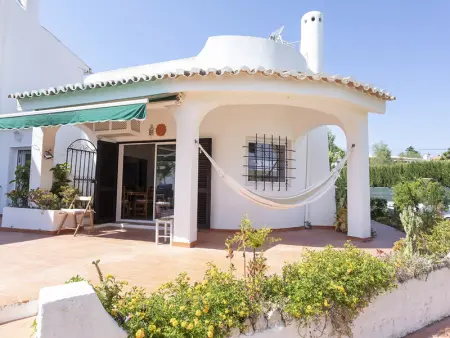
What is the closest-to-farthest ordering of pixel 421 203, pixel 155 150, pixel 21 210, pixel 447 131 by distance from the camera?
pixel 421 203
pixel 21 210
pixel 155 150
pixel 447 131

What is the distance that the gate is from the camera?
11.0 meters

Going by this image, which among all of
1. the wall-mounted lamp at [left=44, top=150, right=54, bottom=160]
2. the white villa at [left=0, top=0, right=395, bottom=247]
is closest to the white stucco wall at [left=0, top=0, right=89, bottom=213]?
the white villa at [left=0, top=0, right=395, bottom=247]

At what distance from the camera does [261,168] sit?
33.4ft

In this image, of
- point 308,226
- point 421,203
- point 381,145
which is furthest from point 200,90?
point 381,145

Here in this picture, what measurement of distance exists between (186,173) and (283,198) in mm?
2466

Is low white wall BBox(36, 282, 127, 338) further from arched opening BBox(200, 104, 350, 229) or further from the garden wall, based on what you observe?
arched opening BBox(200, 104, 350, 229)

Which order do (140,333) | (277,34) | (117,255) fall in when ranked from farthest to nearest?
(277,34)
(117,255)
(140,333)

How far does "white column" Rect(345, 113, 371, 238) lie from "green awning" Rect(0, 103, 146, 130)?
5.98 metres

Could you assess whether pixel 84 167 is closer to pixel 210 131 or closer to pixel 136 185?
pixel 136 185

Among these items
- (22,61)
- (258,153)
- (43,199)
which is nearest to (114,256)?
(43,199)

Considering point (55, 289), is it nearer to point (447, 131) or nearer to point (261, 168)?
point (261, 168)

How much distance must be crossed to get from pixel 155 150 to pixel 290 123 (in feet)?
→ 16.0

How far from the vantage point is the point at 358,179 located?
28.5ft

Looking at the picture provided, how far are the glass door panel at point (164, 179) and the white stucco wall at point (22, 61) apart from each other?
696 cm
